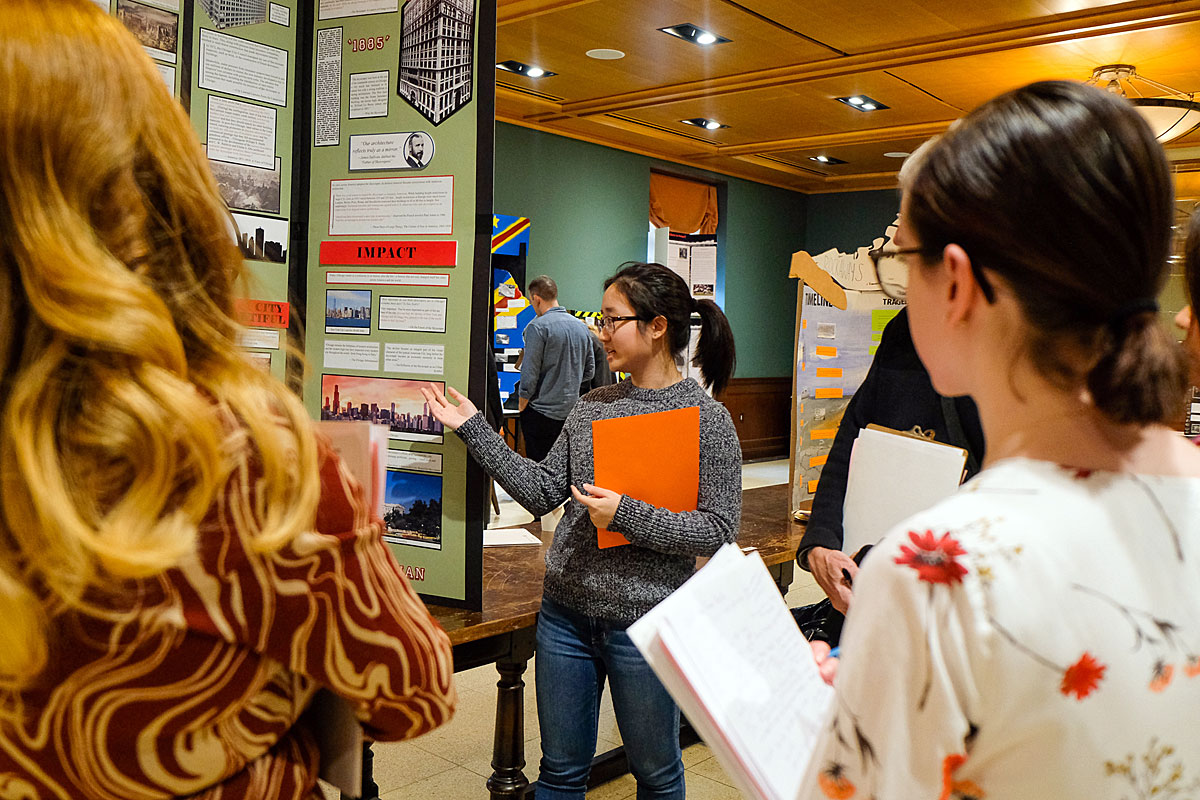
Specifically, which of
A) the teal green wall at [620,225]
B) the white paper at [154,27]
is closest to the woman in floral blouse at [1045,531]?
the white paper at [154,27]

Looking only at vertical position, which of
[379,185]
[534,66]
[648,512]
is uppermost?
[534,66]

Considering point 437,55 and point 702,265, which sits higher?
point 702,265

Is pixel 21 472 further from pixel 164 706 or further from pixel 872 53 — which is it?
pixel 872 53

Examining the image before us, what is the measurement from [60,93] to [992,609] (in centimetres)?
72

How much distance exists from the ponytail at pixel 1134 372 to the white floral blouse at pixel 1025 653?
0.05 metres

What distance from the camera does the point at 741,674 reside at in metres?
0.98

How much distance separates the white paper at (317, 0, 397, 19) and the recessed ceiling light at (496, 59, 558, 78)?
4.61 metres

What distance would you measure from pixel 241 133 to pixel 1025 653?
74.7 inches

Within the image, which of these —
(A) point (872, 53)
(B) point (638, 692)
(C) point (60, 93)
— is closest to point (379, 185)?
(B) point (638, 692)

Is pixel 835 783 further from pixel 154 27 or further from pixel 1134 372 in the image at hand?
pixel 154 27

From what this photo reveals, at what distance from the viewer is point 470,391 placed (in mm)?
2107

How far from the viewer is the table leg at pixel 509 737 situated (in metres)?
2.35

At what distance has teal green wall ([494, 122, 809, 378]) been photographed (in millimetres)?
8562

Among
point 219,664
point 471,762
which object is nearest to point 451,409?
point 219,664
